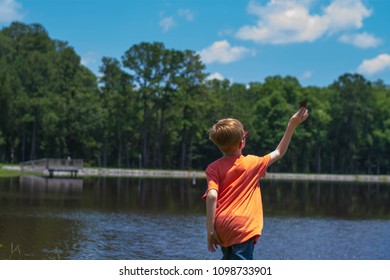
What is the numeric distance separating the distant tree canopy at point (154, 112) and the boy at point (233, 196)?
6701 centimetres

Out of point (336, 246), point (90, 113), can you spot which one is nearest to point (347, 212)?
point (336, 246)

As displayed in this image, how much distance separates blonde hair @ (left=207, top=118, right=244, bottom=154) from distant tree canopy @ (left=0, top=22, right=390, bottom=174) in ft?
220

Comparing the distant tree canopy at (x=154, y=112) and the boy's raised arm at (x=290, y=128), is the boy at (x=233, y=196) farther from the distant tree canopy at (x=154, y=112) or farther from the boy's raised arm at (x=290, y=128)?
the distant tree canopy at (x=154, y=112)

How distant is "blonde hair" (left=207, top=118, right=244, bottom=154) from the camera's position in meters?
4.30

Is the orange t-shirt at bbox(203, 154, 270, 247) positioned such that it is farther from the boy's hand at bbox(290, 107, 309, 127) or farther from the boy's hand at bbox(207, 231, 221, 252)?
the boy's hand at bbox(290, 107, 309, 127)

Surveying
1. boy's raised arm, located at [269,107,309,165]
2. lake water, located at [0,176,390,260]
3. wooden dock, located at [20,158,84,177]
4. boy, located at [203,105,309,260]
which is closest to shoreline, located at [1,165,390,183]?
wooden dock, located at [20,158,84,177]

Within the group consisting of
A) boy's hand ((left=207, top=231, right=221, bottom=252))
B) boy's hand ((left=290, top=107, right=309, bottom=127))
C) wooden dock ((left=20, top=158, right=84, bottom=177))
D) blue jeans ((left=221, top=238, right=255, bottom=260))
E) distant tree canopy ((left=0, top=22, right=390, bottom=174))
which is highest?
distant tree canopy ((left=0, top=22, right=390, bottom=174))

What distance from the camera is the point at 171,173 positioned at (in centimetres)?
7175

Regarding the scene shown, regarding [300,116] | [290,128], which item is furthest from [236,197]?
[300,116]

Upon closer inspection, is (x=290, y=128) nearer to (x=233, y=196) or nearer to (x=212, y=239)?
(x=233, y=196)

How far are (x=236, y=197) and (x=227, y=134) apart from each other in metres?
0.52

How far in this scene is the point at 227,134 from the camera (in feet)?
14.1

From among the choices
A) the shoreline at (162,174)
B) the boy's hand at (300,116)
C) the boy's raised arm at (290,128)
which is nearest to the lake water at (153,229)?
the boy's raised arm at (290,128)
